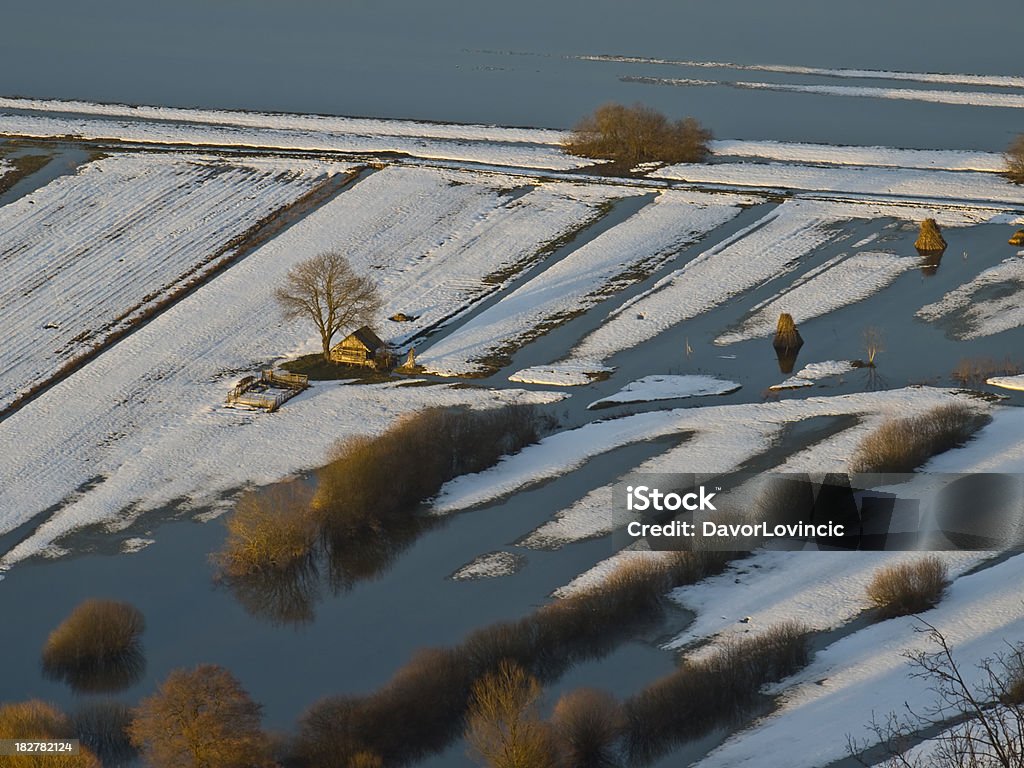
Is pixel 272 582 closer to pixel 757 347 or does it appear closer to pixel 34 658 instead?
pixel 34 658

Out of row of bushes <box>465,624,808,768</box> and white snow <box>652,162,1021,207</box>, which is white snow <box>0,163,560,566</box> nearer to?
row of bushes <box>465,624,808,768</box>

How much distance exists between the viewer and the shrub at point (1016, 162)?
7006 cm

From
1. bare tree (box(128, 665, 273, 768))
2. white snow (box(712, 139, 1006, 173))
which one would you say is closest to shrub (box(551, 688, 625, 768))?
bare tree (box(128, 665, 273, 768))

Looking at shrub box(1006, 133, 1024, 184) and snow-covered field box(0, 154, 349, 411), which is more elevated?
shrub box(1006, 133, 1024, 184)

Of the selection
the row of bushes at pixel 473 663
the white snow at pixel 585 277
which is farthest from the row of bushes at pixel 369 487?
the row of bushes at pixel 473 663

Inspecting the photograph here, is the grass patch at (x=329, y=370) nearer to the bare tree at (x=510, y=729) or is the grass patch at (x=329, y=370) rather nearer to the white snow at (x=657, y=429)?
the white snow at (x=657, y=429)

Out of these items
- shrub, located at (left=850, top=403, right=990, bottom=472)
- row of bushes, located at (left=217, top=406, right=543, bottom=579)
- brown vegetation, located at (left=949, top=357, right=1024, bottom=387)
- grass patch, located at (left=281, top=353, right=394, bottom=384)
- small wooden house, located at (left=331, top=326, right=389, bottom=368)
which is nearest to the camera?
row of bushes, located at (left=217, top=406, right=543, bottom=579)

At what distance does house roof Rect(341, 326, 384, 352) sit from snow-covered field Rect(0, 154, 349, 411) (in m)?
9.15

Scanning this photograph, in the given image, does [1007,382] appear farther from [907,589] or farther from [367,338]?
[367,338]

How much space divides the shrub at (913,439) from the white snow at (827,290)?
9867 mm

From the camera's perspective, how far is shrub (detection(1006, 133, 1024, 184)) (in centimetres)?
7006

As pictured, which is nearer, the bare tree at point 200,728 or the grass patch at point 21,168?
the bare tree at point 200,728

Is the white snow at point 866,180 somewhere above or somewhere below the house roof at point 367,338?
above

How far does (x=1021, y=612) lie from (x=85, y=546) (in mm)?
22667
